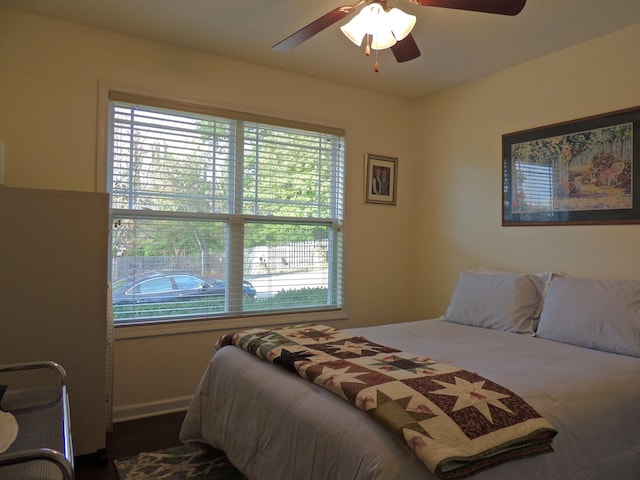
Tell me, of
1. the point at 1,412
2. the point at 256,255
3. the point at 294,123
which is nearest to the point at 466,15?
the point at 294,123

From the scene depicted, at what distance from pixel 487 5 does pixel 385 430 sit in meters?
1.66

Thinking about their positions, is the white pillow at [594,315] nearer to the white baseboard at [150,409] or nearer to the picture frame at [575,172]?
the picture frame at [575,172]

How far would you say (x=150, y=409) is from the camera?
3.00m

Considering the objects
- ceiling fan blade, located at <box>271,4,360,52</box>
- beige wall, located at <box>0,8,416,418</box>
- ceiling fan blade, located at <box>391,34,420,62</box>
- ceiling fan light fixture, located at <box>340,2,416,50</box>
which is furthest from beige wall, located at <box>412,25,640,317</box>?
ceiling fan blade, located at <box>271,4,360,52</box>

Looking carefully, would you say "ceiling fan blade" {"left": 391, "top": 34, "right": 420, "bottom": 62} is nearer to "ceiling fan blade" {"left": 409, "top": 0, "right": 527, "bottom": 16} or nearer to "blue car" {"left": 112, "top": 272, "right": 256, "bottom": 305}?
"ceiling fan blade" {"left": 409, "top": 0, "right": 527, "bottom": 16}

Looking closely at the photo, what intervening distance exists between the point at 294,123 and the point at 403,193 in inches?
49.7

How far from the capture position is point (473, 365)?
80.3 inches

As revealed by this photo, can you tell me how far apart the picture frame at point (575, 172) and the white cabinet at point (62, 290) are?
9.18 ft

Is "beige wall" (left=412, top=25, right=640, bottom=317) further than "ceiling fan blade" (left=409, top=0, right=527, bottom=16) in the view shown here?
Yes

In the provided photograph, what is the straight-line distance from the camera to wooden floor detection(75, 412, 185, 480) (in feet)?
7.48

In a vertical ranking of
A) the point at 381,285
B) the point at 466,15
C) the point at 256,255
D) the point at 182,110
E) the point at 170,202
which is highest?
the point at 466,15

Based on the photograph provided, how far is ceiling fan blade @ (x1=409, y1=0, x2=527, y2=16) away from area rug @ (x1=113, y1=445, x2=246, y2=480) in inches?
92.1

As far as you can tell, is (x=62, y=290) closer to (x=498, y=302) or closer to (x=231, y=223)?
(x=231, y=223)

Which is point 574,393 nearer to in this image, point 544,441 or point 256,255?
point 544,441
